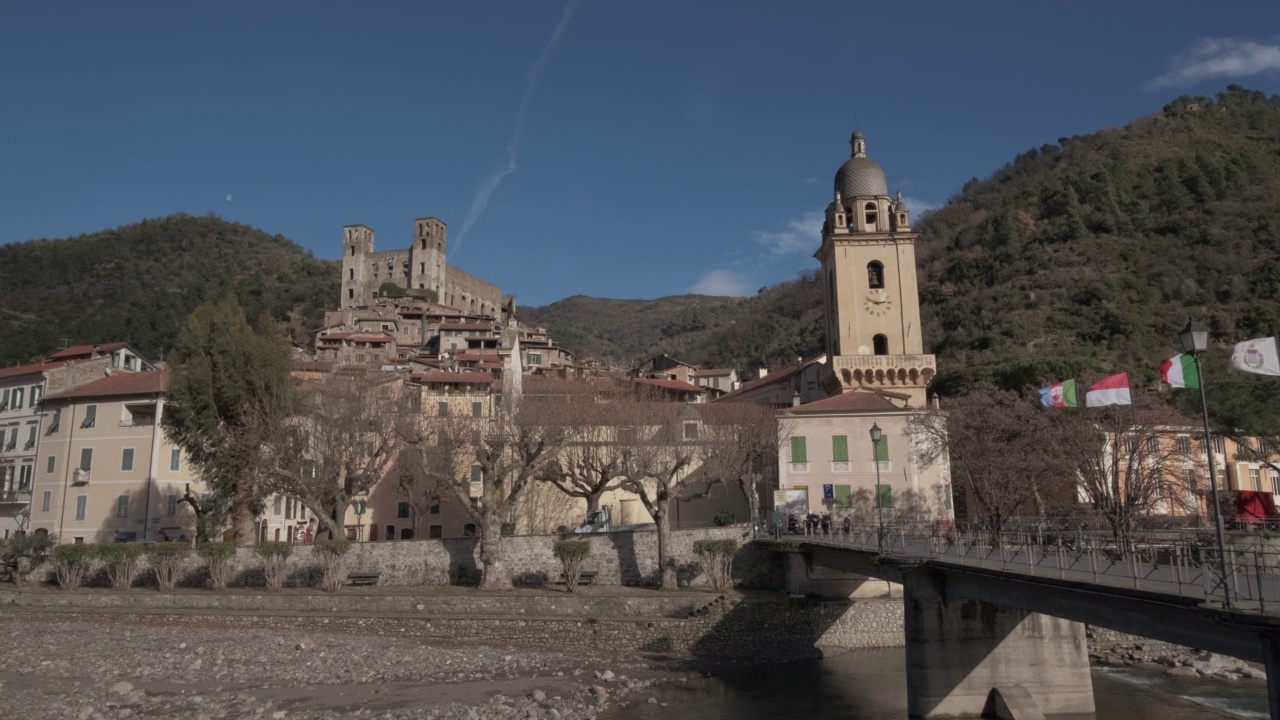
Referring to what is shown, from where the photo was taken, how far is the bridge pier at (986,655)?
20.4 m

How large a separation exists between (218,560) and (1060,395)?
3080 cm

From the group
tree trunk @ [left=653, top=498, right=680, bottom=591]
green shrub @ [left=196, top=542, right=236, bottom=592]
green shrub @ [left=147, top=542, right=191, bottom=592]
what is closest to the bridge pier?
tree trunk @ [left=653, top=498, right=680, bottom=591]

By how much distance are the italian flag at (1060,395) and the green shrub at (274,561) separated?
91.8 ft

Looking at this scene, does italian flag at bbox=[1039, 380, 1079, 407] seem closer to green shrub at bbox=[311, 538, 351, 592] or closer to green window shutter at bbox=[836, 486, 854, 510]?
green window shutter at bbox=[836, 486, 854, 510]

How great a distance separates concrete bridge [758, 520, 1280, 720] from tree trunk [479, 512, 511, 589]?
12.9 m

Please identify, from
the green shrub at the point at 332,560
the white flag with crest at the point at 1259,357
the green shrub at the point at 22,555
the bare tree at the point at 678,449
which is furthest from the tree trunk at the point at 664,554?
the green shrub at the point at 22,555

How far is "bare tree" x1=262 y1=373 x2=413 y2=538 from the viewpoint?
3481 cm

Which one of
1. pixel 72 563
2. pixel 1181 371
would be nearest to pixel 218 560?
pixel 72 563

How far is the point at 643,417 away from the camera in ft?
124

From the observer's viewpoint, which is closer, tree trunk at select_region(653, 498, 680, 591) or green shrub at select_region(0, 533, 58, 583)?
tree trunk at select_region(653, 498, 680, 591)

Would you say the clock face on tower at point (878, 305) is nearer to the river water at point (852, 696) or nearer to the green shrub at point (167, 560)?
the river water at point (852, 696)

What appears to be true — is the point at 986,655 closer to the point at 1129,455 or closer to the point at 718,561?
the point at 718,561

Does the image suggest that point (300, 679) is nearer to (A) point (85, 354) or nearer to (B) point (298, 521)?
(B) point (298, 521)

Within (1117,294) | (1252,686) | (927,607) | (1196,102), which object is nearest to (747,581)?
(927,607)
